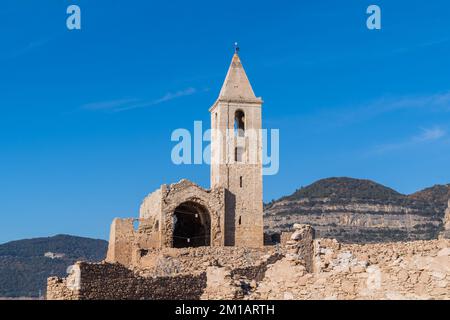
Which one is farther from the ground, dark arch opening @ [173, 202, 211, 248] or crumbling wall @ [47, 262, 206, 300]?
dark arch opening @ [173, 202, 211, 248]

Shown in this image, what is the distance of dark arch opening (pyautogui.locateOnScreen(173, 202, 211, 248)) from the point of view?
46.1 meters

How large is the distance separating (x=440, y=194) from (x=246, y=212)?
69.7m

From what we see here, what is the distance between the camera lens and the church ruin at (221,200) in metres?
44.2

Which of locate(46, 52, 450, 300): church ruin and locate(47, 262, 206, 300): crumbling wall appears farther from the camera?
locate(47, 262, 206, 300): crumbling wall

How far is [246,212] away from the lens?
46625 mm

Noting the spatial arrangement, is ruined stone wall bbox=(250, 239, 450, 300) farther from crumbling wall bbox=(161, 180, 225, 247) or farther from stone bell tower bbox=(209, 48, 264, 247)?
stone bell tower bbox=(209, 48, 264, 247)

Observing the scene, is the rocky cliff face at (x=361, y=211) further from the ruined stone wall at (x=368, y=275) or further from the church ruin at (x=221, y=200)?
the ruined stone wall at (x=368, y=275)

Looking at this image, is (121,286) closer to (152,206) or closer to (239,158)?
(152,206)

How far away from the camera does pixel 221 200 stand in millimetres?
45844

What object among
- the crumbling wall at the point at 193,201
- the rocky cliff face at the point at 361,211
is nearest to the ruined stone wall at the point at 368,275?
the crumbling wall at the point at 193,201

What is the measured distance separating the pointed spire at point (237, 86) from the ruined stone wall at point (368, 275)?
27.2 m

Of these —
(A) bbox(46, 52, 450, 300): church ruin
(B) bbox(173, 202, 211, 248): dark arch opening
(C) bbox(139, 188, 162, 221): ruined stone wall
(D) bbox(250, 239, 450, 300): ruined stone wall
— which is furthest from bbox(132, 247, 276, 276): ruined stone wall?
(D) bbox(250, 239, 450, 300): ruined stone wall

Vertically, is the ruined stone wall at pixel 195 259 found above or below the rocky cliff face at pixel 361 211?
below
